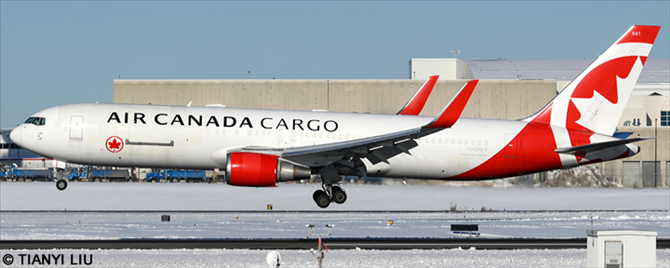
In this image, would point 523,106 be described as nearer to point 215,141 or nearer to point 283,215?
point 283,215

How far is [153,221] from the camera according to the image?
45781mm

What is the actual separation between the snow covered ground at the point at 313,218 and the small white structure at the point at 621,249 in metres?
5.29

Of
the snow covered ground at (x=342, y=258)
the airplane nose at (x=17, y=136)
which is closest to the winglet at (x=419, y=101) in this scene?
the snow covered ground at (x=342, y=258)

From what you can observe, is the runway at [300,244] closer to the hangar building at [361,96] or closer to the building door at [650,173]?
the building door at [650,173]

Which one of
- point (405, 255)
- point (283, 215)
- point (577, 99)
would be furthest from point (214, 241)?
point (577, 99)

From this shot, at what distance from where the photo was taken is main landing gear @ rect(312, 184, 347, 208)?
1357 inches

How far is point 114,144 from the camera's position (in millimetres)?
33219

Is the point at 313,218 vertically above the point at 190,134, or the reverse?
the point at 190,134

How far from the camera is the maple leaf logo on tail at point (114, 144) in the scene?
33.2 meters

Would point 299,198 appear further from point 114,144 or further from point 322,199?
point 114,144

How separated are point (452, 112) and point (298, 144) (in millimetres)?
7304

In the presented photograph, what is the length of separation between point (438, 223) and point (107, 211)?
66.9 feet

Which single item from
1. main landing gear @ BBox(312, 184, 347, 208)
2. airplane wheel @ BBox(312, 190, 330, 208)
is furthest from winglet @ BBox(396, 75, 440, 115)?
airplane wheel @ BBox(312, 190, 330, 208)

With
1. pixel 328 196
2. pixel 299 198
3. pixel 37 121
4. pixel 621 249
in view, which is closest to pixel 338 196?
pixel 328 196
